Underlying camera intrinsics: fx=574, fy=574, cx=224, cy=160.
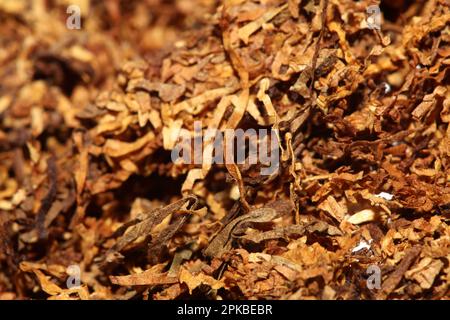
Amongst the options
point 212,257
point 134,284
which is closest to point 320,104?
point 212,257

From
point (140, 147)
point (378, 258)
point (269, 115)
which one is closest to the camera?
point (378, 258)

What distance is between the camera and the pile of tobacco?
993 mm

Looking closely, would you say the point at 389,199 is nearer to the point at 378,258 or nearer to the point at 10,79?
the point at 378,258

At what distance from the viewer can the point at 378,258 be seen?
97 cm

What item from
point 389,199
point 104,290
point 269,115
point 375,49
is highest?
point 375,49

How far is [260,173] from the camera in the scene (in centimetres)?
106

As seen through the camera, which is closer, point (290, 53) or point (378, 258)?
point (378, 258)
